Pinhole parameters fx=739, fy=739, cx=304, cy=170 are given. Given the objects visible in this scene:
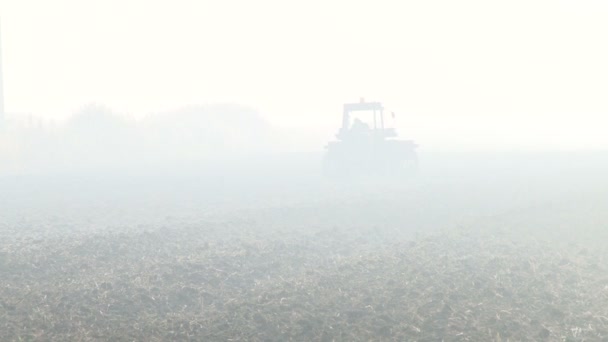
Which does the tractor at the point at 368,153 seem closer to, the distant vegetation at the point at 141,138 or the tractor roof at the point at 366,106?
the tractor roof at the point at 366,106

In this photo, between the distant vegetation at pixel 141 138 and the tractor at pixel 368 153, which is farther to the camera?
the distant vegetation at pixel 141 138

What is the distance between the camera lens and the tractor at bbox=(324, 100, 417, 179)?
786 inches

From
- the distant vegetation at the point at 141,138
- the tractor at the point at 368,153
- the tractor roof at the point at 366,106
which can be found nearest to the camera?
the tractor at the point at 368,153

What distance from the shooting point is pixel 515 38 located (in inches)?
3029

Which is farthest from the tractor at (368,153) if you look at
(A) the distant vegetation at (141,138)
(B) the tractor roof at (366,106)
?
(A) the distant vegetation at (141,138)

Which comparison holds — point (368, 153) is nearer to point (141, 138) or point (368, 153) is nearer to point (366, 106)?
point (366, 106)

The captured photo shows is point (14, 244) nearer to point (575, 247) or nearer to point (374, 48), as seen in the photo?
point (575, 247)

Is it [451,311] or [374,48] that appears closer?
[451,311]

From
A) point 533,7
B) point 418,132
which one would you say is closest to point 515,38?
point 533,7

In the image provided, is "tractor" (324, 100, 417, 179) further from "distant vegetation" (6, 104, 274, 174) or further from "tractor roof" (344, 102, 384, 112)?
"distant vegetation" (6, 104, 274, 174)

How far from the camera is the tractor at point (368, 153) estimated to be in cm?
1995

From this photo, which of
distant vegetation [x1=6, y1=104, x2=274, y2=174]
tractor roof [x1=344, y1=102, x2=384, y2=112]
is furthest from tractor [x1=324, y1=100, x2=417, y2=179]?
distant vegetation [x1=6, y1=104, x2=274, y2=174]

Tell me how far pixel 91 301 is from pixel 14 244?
11.3 ft

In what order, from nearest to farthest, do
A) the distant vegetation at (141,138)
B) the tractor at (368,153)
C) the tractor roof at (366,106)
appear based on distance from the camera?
the tractor at (368,153)
the tractor roof at (366,106)
the distant vegetation at (141,138)
